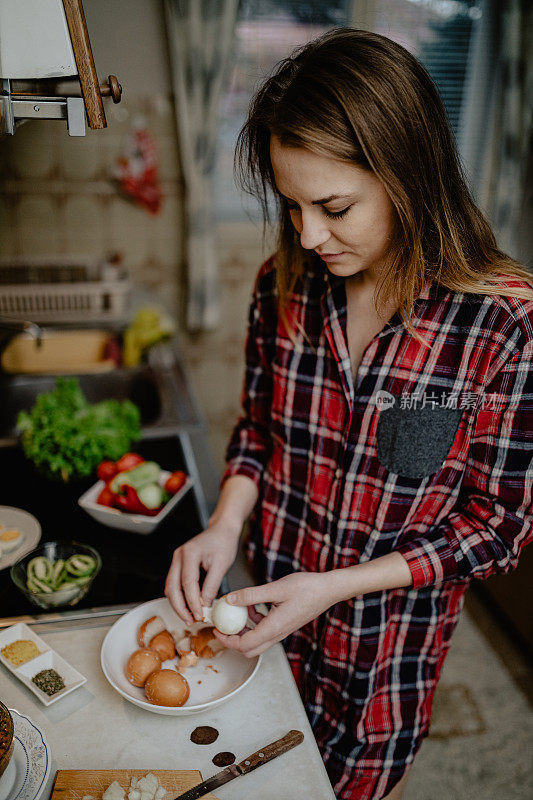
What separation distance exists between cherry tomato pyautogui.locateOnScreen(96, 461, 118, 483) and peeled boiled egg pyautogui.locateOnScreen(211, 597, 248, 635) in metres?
0.56

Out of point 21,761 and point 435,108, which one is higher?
point 435,108

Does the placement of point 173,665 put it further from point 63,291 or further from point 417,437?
point 63,291

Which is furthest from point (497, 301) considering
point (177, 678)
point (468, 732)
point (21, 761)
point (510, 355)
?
point (468, 732)

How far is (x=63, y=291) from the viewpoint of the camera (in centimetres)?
246

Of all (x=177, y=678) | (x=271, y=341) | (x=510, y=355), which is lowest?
(x=177, y=678)

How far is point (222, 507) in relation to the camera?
1163 millimetres

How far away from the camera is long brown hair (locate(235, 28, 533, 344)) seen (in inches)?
31.9

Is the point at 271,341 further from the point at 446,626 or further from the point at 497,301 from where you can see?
the point at 446,626

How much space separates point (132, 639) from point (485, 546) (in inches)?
22.6

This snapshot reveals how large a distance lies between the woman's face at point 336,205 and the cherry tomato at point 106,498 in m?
0.71

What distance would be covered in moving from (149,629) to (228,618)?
166 millimetres

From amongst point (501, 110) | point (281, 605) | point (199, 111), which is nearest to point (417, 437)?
point (281, 605)

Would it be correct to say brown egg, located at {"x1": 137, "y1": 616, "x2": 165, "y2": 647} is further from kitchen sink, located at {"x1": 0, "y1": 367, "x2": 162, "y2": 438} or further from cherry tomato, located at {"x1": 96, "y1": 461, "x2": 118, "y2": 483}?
kitchen sink, located at {"x1": 0, "y1": 367, "x2": 162, "y2": 438}

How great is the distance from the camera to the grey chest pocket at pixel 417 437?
0.96 m
